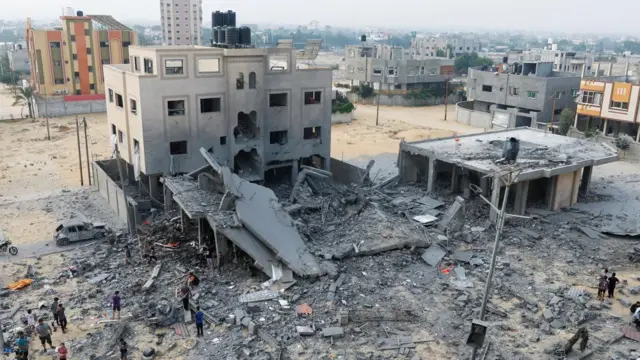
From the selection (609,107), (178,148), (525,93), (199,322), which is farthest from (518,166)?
(525,93)

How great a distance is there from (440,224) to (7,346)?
66.4 feet

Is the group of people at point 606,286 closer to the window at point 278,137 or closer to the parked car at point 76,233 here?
the window at point 278,137

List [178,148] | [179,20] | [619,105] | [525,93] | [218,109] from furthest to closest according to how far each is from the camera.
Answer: [179,20] → [525,93] → [619,105] → [218,109] → [178,148]

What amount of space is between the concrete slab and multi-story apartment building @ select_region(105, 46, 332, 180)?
13.6 meters

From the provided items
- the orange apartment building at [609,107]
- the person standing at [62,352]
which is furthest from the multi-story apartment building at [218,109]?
the orange apartment building at [609,107]

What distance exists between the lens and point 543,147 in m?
36.0

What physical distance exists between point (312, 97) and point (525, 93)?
3399 centimetres

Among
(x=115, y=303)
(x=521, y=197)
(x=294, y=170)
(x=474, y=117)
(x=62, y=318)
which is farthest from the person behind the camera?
(x=474, y=117)

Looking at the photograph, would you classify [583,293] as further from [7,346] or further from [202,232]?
[7,346]

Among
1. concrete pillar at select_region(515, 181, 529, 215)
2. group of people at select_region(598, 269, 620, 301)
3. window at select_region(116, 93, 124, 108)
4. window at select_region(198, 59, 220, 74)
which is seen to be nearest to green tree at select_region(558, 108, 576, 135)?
concrete pillar at select_region(515, 181, 529, 215)

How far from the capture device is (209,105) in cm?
3397

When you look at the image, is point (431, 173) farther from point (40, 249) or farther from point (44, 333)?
point (44, 333)

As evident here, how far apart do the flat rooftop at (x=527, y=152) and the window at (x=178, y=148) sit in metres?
14.1

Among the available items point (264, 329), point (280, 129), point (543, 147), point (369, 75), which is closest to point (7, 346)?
point (264, 329)
